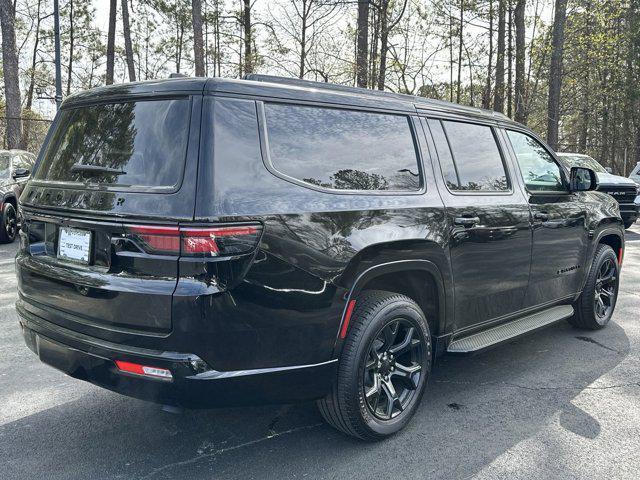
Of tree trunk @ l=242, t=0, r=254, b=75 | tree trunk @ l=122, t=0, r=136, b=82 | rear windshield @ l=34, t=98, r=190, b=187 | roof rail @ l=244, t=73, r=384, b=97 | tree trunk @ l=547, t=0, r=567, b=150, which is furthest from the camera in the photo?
tree trunk @ l=122, t=0, r=136, b=82

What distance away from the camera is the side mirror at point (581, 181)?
4629 millimetres

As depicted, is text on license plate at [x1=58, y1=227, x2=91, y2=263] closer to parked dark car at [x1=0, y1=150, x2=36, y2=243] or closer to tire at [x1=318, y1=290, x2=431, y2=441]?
tire at [x1=318, y1=290, x2=431, y2=441]

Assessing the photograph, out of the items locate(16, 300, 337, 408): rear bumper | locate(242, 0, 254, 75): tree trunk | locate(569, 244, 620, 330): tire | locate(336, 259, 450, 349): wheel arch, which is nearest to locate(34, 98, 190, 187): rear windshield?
locate(16, 300, 337, 408): rear bumper

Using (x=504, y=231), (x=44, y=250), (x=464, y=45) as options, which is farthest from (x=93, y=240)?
(x=464, y=45)

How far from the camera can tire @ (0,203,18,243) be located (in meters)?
9.88

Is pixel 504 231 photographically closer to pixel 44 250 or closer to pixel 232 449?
pixel 232 449

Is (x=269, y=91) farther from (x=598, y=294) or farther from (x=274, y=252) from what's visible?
(x=598, y=294)

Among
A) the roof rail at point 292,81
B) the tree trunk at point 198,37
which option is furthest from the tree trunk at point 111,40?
the roof rail at point 292,81

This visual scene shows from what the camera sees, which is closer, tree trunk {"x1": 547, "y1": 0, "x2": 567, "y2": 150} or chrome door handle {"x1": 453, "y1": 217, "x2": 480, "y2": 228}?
chrome door handle {"x1": 453, "y1": 217, "x2": 480, "y2": 228}

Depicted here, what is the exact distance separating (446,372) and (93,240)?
108 inches

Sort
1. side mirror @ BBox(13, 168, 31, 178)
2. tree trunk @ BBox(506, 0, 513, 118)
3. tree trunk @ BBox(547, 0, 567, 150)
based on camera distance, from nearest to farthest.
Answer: side mirror @ BBox(13, 168, 31, 178)
tree trunk @ BBox(547, 0, 567, 150)
tree trunk @ BBox(506, 0, 513, 118)

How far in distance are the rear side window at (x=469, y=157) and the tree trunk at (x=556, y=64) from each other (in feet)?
57.4

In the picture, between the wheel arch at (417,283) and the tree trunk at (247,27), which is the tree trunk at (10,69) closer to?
the tree trunk at (247,27)

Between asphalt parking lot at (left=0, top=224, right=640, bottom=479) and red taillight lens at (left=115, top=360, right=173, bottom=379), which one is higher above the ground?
red taillight lens at (left=115, top=360, right=173, bottom=379)
